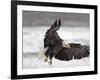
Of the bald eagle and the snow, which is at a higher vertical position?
the bald eagle

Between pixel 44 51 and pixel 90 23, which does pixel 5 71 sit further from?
pixel 90 23

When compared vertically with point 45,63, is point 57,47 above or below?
above

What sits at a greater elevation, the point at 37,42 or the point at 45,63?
the point at 37,42

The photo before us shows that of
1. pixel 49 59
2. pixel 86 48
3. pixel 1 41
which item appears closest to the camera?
pixel 1 41

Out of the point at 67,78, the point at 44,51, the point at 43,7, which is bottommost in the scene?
the point at 67,78

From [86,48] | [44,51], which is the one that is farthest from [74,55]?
[44,51]

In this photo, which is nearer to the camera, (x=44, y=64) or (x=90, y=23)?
(x=44, y=64)

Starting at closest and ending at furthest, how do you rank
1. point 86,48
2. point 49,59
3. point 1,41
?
1. point 1,41
2. point 49,59
3. point 86,48

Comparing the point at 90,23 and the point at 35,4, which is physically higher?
the point at 35,4

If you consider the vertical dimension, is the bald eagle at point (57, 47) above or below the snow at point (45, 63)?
above
